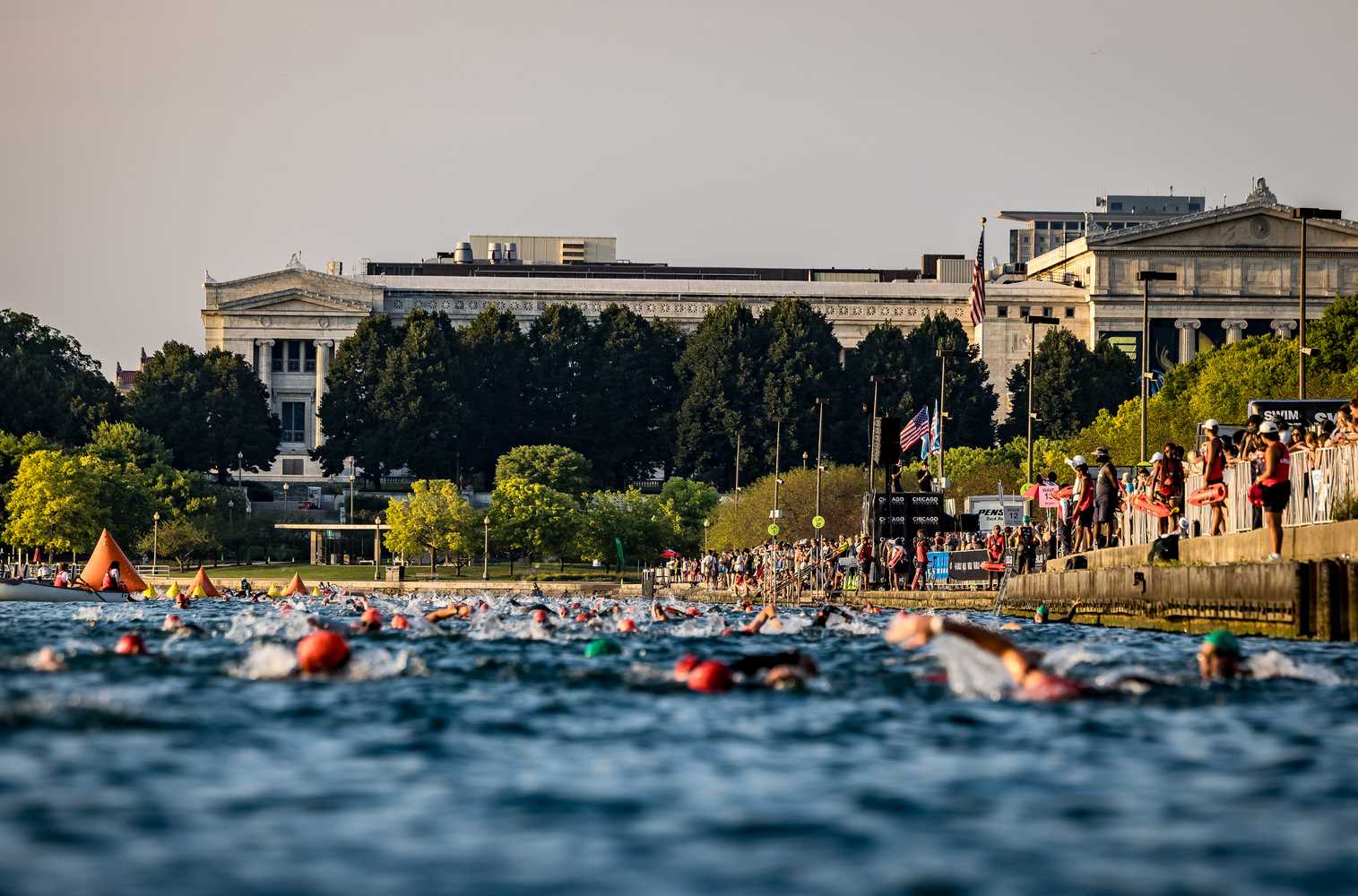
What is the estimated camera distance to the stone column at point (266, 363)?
18012 cm

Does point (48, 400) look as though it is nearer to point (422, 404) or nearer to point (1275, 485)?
point (422, 404)

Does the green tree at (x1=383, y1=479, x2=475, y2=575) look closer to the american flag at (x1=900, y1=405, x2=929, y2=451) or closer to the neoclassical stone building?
the neoclassical stone building

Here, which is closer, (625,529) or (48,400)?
(625,529)

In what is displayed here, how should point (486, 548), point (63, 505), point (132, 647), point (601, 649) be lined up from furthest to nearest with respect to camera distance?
1. point (63, 505)
2. point (486, 548)
3. point (601, 649)
4. point (132, 647)

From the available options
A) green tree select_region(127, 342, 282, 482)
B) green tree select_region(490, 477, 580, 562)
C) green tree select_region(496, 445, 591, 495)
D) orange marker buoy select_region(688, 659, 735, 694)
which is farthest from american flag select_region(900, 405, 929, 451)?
green tree select_region(127, 342, 282, 482)

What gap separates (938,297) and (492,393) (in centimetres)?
4417

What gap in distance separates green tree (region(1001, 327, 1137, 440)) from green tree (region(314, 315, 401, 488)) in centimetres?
4176

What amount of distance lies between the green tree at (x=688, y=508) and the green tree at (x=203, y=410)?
34.7m

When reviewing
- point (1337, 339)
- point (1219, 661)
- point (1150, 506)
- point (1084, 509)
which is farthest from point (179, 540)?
point (1219, 661)

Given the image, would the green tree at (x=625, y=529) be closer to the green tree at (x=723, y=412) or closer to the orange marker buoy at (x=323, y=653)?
the green tree at (x=723, y=412)

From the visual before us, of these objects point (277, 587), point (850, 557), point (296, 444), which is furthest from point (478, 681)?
point (296, 444)

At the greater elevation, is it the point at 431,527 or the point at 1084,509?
the point at 1084,509

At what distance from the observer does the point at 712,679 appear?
69.5ft

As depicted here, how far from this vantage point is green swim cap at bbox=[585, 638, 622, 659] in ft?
88.5
